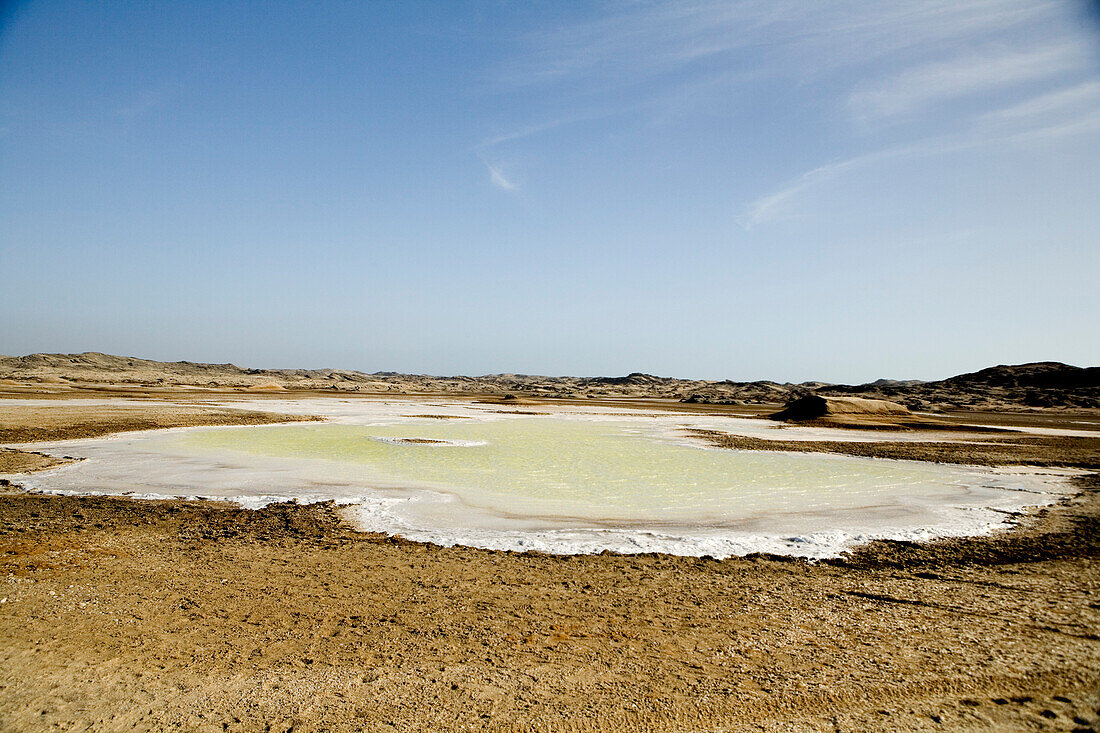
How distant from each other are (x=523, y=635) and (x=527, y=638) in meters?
0.07

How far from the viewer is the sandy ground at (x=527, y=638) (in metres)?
4.08

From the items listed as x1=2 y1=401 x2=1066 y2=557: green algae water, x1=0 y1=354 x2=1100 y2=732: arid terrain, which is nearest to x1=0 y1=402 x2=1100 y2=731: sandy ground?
x1=0 y1=354 x2=1100 y2=732: arid terrain

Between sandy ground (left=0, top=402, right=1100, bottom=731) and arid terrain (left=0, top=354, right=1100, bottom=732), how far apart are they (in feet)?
0.08

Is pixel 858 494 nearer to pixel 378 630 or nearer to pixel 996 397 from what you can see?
pixel 378 630

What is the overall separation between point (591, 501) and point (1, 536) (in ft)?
29.9

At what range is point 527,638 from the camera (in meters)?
5.21

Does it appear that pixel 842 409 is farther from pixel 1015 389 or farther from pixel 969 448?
pixel 1015 389

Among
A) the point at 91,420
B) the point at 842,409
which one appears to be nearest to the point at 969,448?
the point at 842,409

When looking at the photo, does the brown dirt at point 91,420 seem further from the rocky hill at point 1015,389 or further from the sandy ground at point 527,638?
the rocky hill at point 1015,389

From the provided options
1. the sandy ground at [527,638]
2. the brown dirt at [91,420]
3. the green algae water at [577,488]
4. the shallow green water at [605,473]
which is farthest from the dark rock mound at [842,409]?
the brown dirt at [91,420]

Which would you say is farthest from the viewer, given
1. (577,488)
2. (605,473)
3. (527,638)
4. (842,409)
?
(842,409)

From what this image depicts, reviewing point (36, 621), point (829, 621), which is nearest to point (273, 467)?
point (36, 621)

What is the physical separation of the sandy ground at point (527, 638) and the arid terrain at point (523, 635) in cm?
2

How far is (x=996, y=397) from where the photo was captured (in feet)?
195
